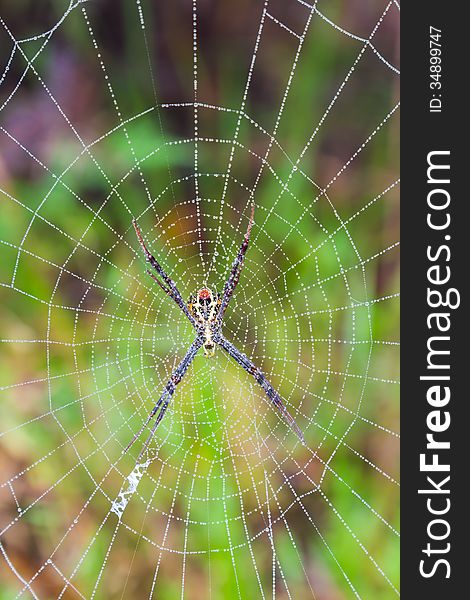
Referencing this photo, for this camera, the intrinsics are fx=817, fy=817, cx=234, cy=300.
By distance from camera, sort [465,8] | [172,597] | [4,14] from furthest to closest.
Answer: [4,14] < [172,597] < [465,8]

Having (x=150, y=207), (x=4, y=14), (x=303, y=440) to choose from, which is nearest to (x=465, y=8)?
(x=150, y=207)

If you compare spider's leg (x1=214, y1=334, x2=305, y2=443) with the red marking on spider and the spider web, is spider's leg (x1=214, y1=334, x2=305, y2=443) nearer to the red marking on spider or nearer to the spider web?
the spider web

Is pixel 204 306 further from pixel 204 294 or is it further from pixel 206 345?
pixel 206 345

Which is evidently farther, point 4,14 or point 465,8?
point 4,14

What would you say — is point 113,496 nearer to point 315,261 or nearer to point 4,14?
point 315,261

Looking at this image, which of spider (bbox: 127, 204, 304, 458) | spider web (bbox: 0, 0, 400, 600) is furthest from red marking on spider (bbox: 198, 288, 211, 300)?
spider web (bbox: 0, 0, 400, 600)

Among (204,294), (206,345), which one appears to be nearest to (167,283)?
(204,294)

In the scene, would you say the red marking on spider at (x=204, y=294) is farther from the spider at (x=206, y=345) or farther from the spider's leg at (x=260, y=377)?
the spider's leg at (x=260, y=377)
